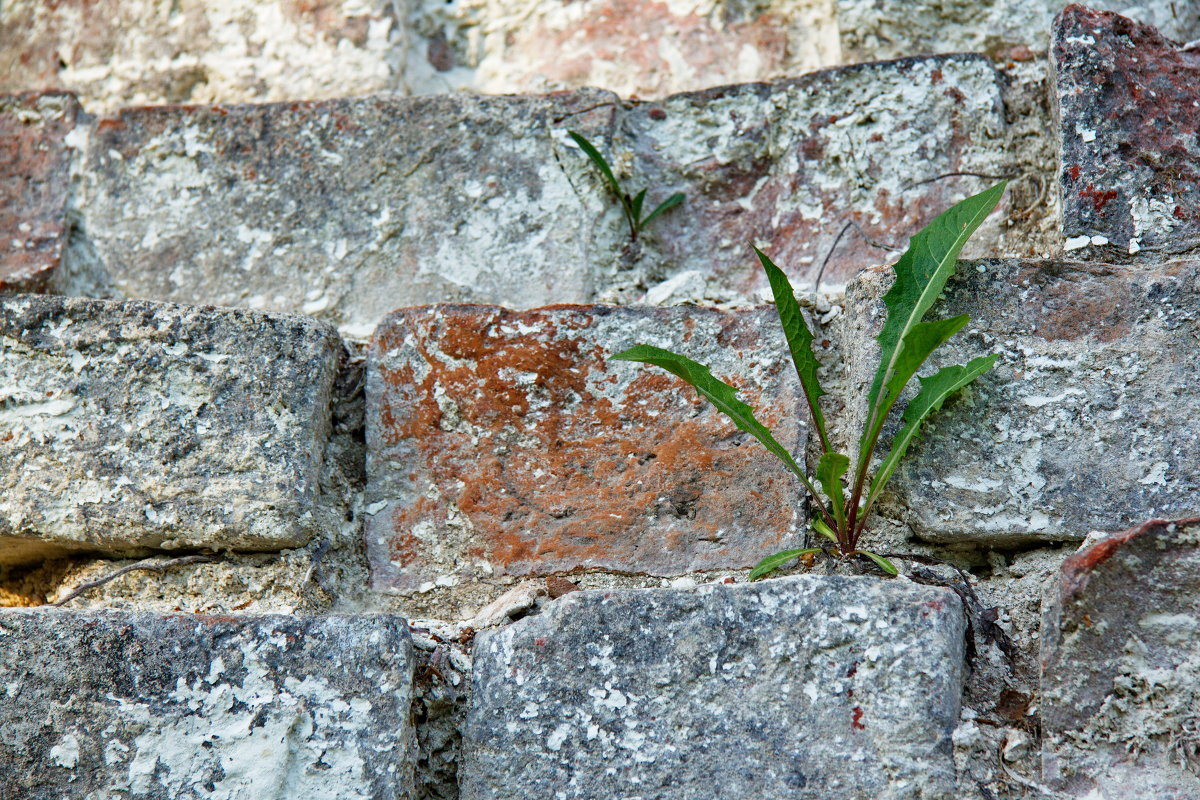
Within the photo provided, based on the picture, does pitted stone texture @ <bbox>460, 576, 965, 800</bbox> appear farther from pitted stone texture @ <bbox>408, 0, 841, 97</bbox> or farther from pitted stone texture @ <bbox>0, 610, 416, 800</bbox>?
pitted stone texture @ <bbox>408, 0, 841, 97</bbox>

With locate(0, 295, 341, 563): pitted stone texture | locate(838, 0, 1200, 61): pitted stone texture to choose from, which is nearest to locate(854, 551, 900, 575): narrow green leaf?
locate(0, 295, 341, 563): pitted stone texture

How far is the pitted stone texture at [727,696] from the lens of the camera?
3.08ft

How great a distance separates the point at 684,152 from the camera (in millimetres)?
1425

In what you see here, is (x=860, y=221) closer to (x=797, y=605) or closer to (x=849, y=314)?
(x=849, y=314)

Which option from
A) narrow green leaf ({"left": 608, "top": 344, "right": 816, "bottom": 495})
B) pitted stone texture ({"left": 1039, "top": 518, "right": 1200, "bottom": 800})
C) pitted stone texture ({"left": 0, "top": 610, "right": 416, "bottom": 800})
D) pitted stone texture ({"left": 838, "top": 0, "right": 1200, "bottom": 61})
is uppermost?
pitted stone texture ({"left": 838, "top": 0, "right": 1200, "bottom": 61})

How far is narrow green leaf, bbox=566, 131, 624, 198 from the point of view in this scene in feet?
4.43

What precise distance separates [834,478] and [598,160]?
557 millimetres

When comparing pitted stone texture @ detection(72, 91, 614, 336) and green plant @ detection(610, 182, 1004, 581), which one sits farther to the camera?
pitted stone texture @ detection(72, 91, 614, 336)

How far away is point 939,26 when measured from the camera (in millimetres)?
1493

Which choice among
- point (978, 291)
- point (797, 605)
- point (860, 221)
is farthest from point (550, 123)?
point (797, 605)

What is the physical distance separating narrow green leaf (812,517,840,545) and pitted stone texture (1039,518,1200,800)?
0.22 meters

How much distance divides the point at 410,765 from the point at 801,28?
1.19m

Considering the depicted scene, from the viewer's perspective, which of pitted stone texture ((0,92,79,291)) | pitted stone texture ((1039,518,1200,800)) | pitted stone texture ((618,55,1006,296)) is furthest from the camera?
pitted stone texture ((0,92,79,291))

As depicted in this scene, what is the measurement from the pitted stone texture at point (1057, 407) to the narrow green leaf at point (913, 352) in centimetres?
6
